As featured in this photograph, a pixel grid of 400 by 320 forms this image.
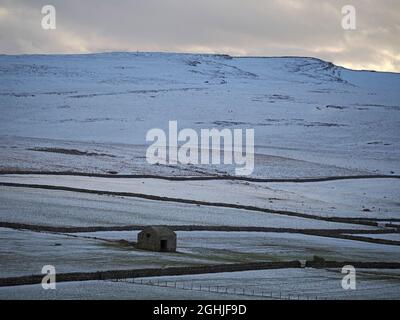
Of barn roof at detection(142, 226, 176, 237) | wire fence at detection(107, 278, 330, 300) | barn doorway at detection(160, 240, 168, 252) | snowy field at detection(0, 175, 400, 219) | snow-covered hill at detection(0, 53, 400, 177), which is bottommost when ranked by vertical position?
wire fence at detection(107, 278, 330, 300)

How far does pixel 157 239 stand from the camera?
111ft

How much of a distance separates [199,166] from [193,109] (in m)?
31.7

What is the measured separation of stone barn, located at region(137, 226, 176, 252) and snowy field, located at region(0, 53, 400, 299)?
25.0 inches

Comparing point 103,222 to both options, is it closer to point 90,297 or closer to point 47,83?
point 90,297

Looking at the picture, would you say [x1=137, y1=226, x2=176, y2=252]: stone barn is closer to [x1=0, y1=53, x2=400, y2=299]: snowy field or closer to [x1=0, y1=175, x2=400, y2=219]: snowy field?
[x1=0, y1=53, x2=400, y2=299]: snowy field

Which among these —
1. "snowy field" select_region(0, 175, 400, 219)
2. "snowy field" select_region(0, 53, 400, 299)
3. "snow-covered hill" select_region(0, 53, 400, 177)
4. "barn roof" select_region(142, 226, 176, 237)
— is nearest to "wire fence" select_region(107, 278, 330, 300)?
"snowy field" select_region(0, 53, 400, 299)

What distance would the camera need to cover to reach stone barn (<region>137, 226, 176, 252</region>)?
33906mm

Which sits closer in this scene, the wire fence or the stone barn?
the wire fence

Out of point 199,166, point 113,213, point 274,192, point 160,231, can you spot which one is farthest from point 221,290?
point 199,166

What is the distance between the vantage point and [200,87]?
358 feet

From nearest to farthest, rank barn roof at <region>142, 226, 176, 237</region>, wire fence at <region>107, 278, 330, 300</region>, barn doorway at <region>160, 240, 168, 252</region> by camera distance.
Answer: wire fence at <region>107, 278, 330, 300</region> < barn doorway at <region>160, 240, 168, 252</region> < barn roof at <region>142, 226, 176, 237</region>

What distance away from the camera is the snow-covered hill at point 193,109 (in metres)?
65.9

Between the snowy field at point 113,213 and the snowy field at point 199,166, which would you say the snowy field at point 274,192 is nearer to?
the snowy field at point 199,166
